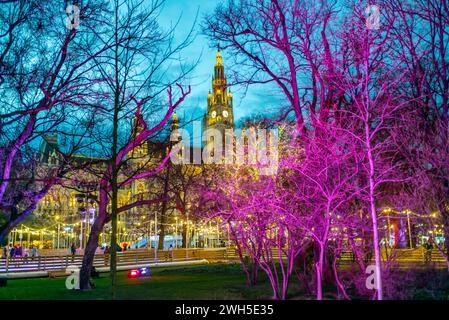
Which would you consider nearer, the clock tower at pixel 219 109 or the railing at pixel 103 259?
the railing at pixel 103 259

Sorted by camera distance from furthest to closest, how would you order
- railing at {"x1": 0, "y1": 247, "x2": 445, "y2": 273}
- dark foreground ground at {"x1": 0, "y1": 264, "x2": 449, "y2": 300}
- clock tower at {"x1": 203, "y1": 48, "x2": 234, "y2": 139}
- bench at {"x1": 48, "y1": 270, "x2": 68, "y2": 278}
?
clock tower at {"x1": 203, "y1": 48, "x2": 234, "y2": 139} < railing at {"x1": 0, "y1": 247, "x2": 445, "y2": 273} < bench at {"x1": 48, "y1": 270, "x2": 68, "y2": 278} < dark foreground ground at {"x1": 0, "y1": 264, "x2": 449, "y2": 300}


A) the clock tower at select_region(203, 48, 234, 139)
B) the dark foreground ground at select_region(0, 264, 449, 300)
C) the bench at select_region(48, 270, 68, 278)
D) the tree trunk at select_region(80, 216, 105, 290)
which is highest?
the clock tower at select_region(203, 48, 234, 139)

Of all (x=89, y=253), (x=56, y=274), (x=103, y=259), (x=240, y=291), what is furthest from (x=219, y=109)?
(x=240, y=291)

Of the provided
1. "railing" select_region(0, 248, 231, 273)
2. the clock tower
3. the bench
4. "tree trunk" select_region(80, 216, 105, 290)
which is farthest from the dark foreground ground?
the clock tower

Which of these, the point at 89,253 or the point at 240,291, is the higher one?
the point at 89,253

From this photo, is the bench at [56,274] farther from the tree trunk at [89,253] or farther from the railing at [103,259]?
the tree trunk at [89,253]

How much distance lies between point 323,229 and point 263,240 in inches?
122

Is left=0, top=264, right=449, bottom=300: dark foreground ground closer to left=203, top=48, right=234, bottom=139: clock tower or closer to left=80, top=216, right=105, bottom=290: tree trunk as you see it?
left=80, top=216, right=105, bottom=290: tree trunk

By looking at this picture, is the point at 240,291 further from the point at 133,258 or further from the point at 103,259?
the point at 133,258

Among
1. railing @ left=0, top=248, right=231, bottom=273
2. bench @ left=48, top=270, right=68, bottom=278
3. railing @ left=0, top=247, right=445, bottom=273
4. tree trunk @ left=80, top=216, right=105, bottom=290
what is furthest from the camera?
railing @ left=0, top=248, right=231, bottom=273

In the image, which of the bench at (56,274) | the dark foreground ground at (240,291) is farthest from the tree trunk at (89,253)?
the bench at (56,274)
